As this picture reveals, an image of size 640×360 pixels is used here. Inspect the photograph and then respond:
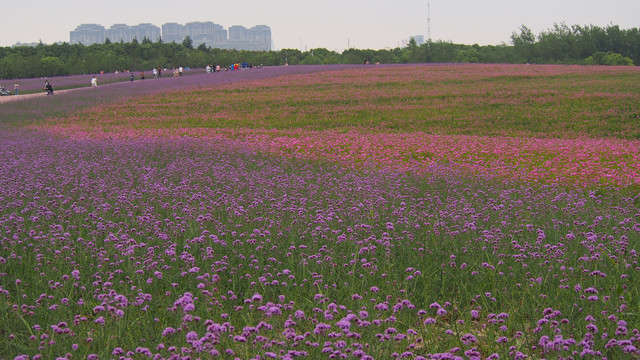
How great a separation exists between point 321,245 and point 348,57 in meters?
94.6

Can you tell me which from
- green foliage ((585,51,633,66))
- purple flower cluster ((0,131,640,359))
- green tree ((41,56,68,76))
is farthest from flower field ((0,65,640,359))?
green foliage ((585,51,633,66))

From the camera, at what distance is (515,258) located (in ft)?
18.2

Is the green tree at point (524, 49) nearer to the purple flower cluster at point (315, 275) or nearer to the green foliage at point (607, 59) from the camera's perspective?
the green foliage at point (607, 59)

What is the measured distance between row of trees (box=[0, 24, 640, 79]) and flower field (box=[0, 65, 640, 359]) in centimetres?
5874

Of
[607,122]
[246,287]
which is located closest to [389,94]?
[607,122]

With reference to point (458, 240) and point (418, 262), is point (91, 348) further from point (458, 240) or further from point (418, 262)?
point (458, 240)

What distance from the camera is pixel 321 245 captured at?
20.4 feet

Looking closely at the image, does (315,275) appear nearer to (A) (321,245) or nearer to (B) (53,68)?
(A) (321,245)

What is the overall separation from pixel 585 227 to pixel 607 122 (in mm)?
14551

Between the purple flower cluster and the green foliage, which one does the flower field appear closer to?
the purple flower cluster

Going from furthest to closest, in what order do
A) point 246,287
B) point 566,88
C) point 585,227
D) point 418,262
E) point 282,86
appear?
point 282,86
point 566,88
point 585,227
point 418,262
point 246,287

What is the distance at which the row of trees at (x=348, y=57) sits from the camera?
7200cm

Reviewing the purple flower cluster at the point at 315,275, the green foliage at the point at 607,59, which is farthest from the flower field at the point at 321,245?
the green foliage at the point at 607,59

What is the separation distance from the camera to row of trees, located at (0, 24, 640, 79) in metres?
72.0
